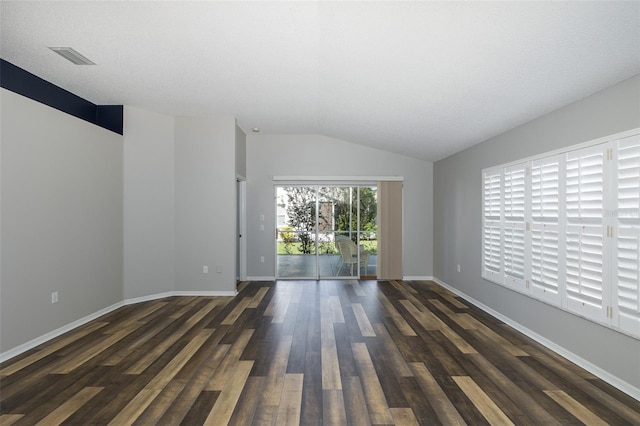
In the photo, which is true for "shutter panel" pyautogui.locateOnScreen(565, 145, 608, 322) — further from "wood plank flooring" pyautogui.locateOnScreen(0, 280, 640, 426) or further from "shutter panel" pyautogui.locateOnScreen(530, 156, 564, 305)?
"wood plank flooring" pyautogui.locateOnScreen(0, 280, 640, 426)

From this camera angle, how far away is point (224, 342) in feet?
11.7

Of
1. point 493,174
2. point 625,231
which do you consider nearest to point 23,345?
point 625,231

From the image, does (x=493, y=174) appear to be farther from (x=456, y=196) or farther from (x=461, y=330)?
(x=461, y=330)

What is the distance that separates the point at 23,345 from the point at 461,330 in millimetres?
4455

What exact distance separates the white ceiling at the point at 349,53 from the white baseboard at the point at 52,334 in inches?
108

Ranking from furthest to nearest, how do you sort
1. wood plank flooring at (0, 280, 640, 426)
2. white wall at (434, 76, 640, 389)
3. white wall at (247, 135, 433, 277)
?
1. white wall at (247, 135, 433, 277)
2. white wall at (434, 76, 640, 389)
3. wood plank flooring at (0, 280, 640, 426)

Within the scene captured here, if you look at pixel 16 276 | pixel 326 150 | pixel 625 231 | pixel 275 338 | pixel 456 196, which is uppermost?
pixel 326 150

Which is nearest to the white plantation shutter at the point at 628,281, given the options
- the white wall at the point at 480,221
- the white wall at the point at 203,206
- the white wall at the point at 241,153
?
the white wall at the point at 480,221

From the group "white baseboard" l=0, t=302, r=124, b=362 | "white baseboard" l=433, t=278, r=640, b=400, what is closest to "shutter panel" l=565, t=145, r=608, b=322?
"white baseboard" l=433, t=278, r=640, b=400

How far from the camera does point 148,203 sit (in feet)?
17.1

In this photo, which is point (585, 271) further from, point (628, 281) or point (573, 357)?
point (573, 357)

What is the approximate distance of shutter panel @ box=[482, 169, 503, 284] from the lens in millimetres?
4461

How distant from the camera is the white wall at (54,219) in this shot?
3.23 meters

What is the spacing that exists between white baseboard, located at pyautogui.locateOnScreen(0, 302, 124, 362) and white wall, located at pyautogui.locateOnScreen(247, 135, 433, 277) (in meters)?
2.67
